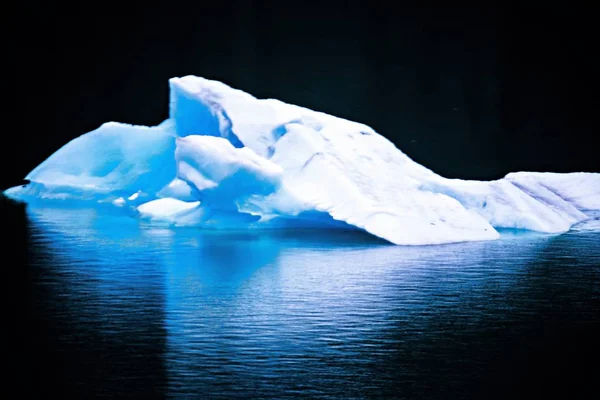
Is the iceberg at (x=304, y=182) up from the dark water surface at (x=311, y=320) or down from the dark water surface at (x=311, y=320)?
up

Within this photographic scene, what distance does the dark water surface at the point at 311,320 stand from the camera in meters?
3.73

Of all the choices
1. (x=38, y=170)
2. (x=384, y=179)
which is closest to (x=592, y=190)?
(x=384, y=179)

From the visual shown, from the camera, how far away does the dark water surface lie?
3.73 meters

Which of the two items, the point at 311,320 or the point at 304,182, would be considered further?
the point at 304,182

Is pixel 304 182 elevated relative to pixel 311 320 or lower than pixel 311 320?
elevated

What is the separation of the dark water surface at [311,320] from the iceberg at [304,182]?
0.53 meters

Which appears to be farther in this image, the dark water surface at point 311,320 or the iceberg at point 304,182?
the iceberg at point 304,182

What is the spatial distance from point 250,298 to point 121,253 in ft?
7.75

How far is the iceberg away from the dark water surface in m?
0.53

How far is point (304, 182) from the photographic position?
8461 millimetres

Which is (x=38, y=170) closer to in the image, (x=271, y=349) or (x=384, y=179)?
(x=384, y=179)

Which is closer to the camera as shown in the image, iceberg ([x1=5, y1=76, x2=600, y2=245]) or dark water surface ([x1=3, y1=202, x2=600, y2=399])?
dark water surface ([x1=3, y1=202, x2=600, y2=399])

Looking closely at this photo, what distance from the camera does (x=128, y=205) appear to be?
12625 millimetres

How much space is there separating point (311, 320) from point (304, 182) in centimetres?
383
